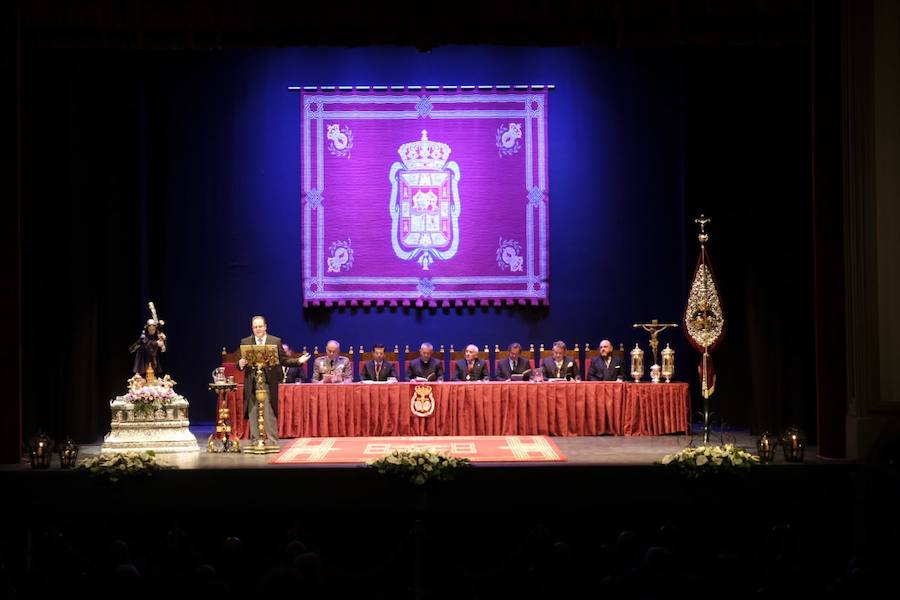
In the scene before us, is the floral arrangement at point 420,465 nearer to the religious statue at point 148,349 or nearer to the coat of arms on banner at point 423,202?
the religious statue at point 148,349

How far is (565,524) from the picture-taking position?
23.8 feet

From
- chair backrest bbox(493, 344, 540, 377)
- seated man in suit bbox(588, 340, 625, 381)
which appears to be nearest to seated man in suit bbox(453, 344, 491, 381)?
chair backrest bbox(493, 344, 540, 377)

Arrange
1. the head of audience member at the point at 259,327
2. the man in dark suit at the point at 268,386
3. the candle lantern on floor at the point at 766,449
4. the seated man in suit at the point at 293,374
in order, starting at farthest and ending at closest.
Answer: the seated man in suit at the point at 293,374
the head of audience member at the point at 259,327
the man in dark suit at the point at 268,386
the candle lantern on floor at the point at 766,449

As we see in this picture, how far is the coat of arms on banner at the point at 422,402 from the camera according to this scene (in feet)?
33.4

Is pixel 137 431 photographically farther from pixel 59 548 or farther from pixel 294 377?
pixel 59 548

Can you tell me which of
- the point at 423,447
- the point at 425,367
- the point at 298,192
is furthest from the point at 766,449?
the point at 298,192

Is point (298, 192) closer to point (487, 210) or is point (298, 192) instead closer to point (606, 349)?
point (487, 210)

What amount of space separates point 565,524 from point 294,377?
4449mm

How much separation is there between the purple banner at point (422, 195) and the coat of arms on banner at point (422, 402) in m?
2.08

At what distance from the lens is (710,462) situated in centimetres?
709

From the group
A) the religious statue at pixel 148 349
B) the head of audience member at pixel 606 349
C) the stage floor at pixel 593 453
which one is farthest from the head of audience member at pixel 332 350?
the head of audience member at pixel 606 349

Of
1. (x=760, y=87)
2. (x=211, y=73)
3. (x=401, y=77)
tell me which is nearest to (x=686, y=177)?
(x=760, y=87)

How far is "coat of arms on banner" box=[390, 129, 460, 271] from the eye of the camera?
12.1 metres

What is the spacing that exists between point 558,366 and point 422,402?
5.50 feet
